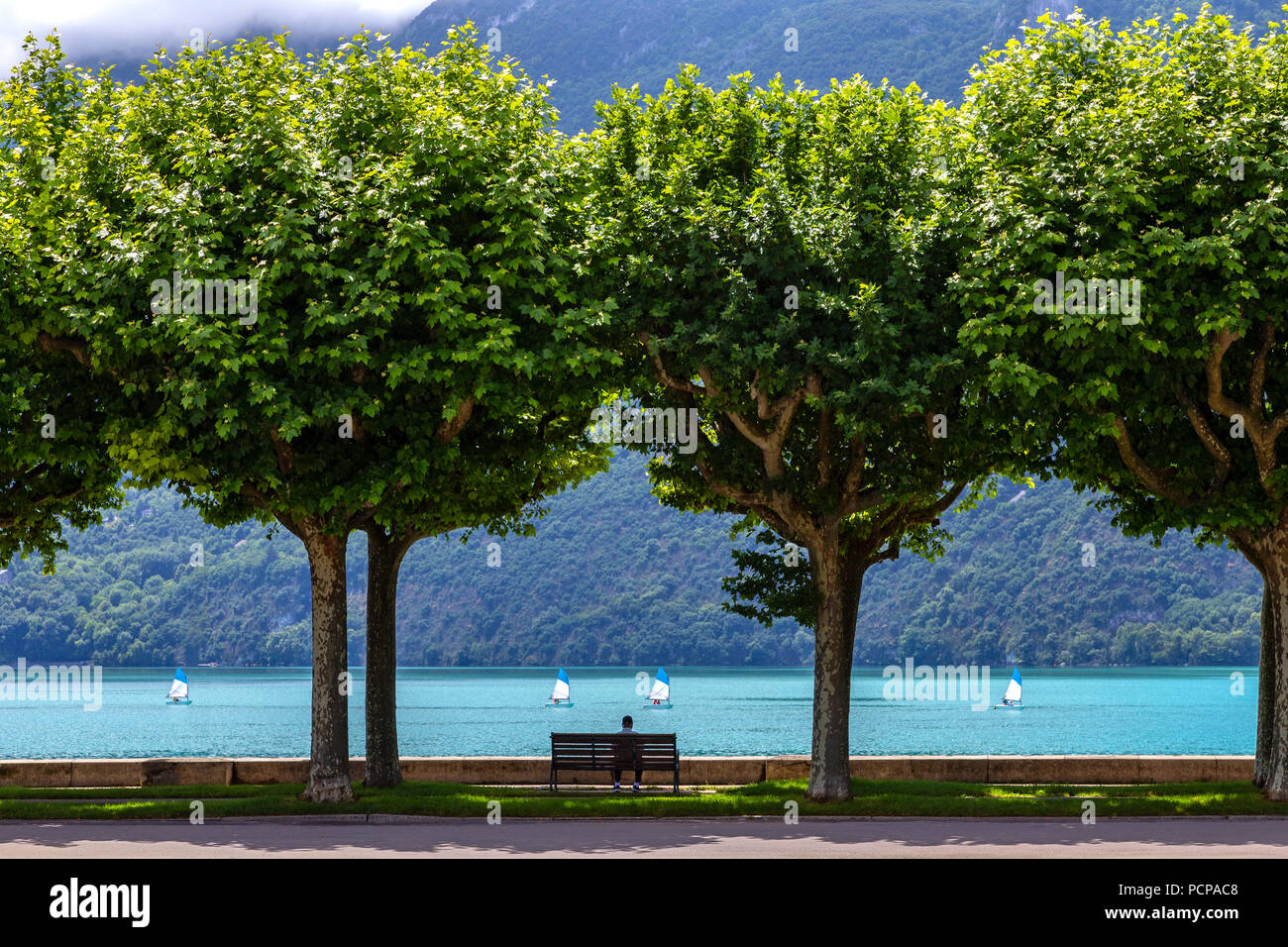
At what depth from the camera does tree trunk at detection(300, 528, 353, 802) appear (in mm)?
22953

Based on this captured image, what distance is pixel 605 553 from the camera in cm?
18862

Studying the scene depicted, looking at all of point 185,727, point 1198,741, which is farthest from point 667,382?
point 185,727

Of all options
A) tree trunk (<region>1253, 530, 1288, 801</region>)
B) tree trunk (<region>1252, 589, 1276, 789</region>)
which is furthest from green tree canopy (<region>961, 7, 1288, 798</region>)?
tree trunk (<region>1252, 589, 1276, 789</region>)

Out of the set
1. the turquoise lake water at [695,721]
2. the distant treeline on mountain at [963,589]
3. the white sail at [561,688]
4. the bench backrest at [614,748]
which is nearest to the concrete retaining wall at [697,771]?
the bench backrest at [614,748]

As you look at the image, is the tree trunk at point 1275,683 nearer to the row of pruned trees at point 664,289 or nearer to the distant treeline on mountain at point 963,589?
the row of pruned trees at point 664,289

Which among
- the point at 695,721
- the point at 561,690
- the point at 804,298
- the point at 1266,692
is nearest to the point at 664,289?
the point at 804,298

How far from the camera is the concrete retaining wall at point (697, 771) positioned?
91.3 feet

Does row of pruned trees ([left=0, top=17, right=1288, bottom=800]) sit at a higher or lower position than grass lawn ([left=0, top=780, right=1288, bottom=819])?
higher

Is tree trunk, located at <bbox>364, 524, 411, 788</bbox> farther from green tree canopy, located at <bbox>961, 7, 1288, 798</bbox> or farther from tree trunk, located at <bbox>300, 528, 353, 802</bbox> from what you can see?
green tree canopy, located at <bbox>961, 7, 1288, 798</bbox>

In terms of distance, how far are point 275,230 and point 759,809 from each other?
12376 millimetres

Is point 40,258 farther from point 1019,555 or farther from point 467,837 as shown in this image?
point 1019,555

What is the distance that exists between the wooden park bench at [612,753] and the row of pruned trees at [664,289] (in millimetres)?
3101

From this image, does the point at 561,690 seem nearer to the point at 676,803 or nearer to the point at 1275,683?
the point at 1275,683

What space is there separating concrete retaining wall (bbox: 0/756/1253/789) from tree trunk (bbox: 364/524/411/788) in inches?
92.3
